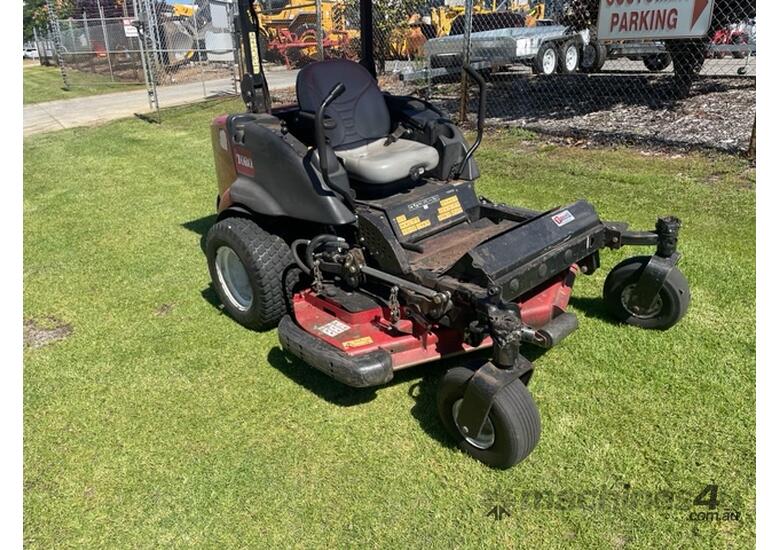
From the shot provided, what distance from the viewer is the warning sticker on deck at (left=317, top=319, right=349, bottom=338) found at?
10.9 ft

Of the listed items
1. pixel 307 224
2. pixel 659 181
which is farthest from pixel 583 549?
pixel 659 181

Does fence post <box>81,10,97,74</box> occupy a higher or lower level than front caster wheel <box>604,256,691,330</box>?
higher

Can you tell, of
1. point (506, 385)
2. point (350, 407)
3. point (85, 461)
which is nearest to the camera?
point (506, 385)

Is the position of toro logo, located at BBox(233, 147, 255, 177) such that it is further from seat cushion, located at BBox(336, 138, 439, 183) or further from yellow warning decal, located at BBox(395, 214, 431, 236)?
yellow warning decal, located at BBox(395, 214, 431, 236)

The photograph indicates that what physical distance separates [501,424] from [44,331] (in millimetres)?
3335

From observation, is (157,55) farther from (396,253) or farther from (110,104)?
(396,253)

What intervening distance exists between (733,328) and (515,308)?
6.20ft

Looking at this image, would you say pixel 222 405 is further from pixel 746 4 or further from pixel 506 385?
pixel 746 4

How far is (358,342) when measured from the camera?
126 inches

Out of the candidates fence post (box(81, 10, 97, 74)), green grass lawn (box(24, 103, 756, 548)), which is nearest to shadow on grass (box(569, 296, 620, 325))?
green grass lawn (box(24, 103, 756, 548))

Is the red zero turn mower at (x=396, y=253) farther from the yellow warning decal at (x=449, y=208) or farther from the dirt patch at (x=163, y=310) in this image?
the dirt patch at (x=163, y=310)

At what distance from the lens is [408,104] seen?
14.6 ft

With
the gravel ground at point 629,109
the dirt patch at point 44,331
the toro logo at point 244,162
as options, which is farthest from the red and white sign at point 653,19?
the dirt patch at point 44,331

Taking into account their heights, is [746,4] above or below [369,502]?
above
